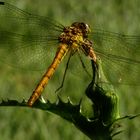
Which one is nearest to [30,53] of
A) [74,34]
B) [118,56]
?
[74,34]

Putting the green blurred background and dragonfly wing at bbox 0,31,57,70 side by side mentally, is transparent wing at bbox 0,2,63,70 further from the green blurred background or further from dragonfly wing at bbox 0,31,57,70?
the green blurred background

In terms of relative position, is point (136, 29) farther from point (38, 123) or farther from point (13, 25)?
point (13, 25)

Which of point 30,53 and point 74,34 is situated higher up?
point 74,34

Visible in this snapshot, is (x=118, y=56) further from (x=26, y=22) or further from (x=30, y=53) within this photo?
(x=26, y=22)

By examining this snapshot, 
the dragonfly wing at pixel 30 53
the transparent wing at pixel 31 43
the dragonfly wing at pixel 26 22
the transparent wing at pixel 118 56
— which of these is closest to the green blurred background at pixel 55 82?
the dragonfly wing at pixel 26 22

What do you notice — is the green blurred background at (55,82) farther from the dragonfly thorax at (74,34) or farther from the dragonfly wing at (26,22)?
the dragonfly thorax at (74,34)

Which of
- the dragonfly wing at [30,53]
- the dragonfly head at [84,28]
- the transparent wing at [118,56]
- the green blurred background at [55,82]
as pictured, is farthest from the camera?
the green blurred background at [55,82]

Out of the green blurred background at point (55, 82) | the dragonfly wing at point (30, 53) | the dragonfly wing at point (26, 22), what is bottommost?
the green blurred background at point (55, 82)
